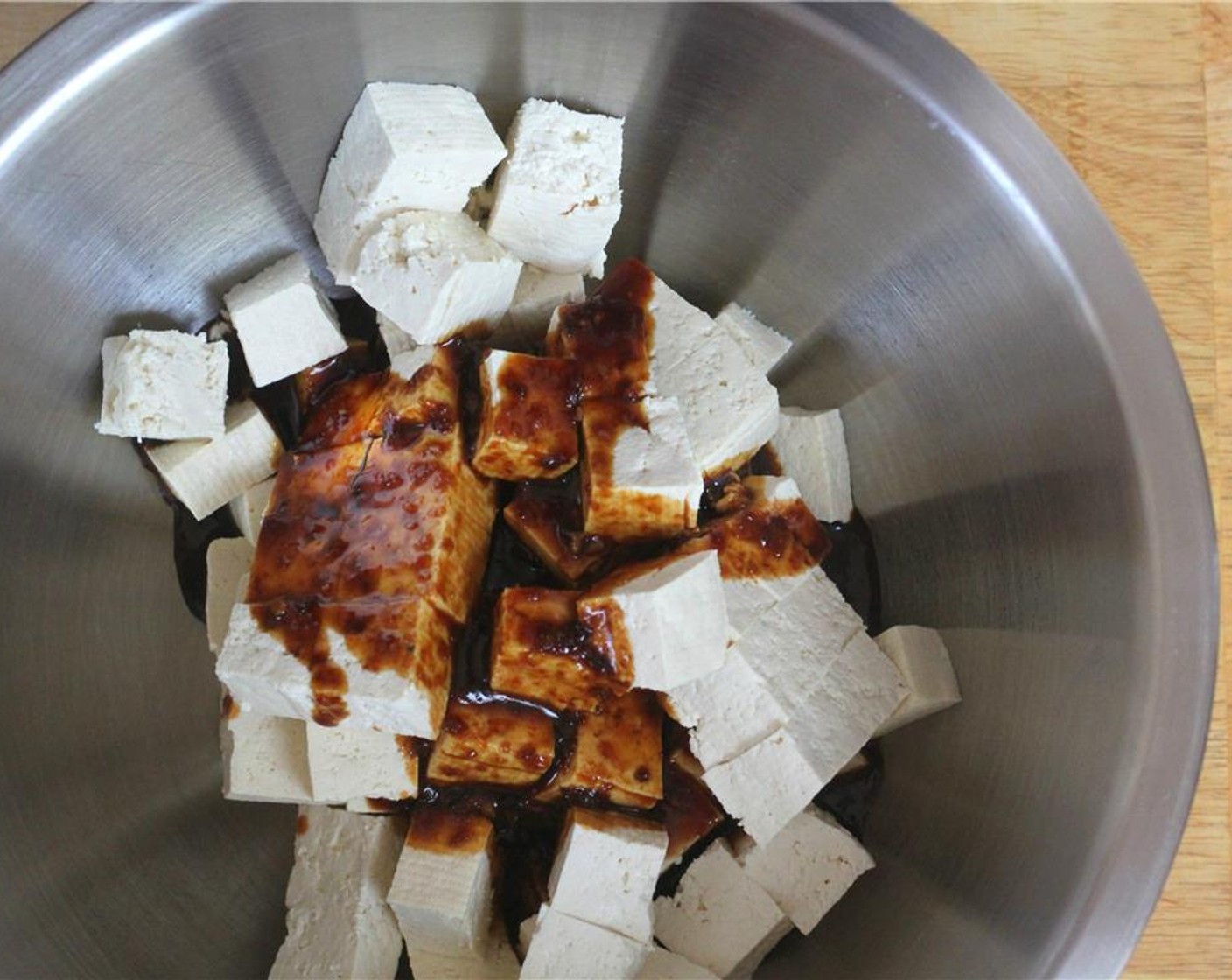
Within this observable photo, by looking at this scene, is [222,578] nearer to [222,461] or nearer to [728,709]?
[222,461]

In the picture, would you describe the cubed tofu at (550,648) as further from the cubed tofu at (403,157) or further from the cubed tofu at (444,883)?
the cubed tofu at (403,157)

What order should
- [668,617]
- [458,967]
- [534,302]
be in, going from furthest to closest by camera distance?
[534,302] < [458,967] < [668,617]

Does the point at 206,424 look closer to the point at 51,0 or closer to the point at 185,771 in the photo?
the point at 185,771

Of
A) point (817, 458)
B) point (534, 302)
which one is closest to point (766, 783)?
point (817, 458)

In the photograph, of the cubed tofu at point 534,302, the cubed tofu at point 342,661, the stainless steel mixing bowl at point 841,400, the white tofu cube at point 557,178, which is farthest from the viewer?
the cubed tofu at point 534,302

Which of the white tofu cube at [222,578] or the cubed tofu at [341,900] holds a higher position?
the white tofu cube at [222,578]

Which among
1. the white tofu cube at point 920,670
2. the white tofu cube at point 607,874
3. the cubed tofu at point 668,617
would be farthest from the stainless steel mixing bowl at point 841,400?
the cubed tofu at point 668,617
